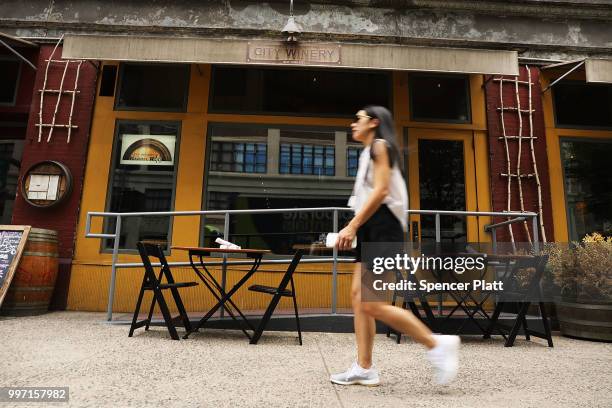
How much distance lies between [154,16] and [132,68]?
94cm

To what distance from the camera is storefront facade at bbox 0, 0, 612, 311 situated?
6395 mm

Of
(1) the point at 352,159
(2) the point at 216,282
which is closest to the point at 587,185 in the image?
(1) the point at 352,159

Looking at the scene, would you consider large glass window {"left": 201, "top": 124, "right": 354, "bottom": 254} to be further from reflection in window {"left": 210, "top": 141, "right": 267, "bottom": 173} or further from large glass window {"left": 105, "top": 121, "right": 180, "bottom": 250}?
large glass window {"left": 105, "top": 121, "right": 180, "bottom": 250}

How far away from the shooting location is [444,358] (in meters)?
2.42

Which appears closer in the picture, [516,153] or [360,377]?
[360,377]

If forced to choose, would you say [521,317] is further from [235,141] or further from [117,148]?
[117,148]

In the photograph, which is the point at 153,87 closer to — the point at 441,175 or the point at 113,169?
the point at 113,169

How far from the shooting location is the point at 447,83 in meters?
7.01

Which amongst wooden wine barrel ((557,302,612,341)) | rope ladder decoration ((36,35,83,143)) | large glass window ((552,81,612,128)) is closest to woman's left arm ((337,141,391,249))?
wooden wine barrel ((557,302,612,341))

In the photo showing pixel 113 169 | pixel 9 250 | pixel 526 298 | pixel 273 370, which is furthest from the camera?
pixel 113 169

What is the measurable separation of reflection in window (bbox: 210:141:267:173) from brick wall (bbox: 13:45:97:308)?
79.4 inches

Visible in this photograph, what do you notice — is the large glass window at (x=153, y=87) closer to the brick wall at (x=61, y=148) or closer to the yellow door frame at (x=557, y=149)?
the brick wall at (x=61, y=148)

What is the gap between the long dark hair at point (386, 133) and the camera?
8.63 feet

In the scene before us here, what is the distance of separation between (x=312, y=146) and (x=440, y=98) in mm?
2348
